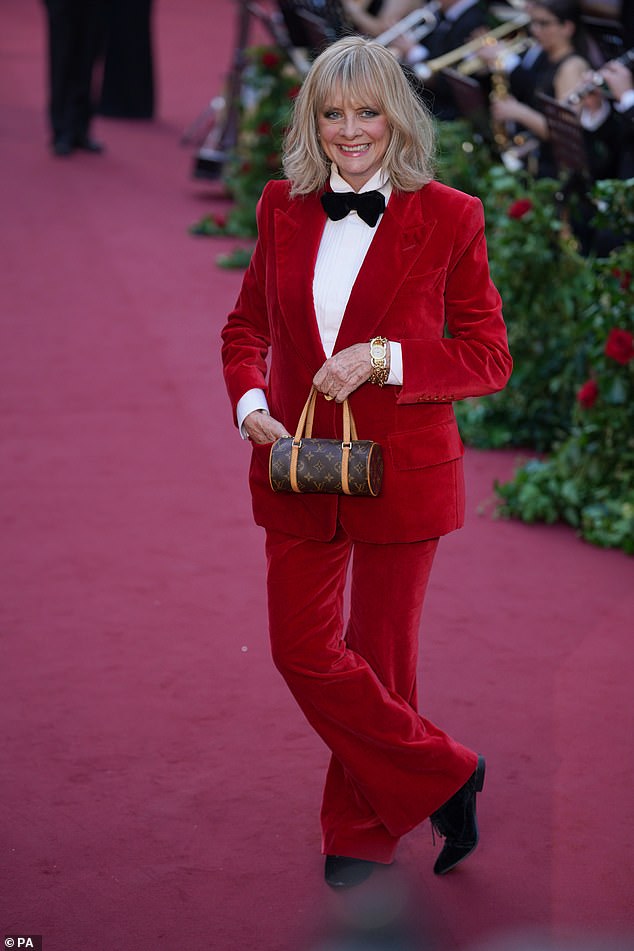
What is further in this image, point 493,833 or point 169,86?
point 169,86

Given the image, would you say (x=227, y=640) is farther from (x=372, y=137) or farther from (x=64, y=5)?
(x=64, y=5)

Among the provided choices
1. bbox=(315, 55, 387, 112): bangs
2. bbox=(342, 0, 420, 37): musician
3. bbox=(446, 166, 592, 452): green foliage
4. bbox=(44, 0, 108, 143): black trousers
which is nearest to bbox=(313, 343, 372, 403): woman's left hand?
bbox=(315, 55, 387, 112): bangs

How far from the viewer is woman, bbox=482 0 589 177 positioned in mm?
7219

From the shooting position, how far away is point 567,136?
20.1ft

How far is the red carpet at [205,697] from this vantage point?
3037mm

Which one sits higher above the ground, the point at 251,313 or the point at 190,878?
the point at 251,313

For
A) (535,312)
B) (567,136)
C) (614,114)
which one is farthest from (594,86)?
(535,312)

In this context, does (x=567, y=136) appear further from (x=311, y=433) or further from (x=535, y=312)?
(x=311, y=433)

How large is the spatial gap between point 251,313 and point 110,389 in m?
3.67

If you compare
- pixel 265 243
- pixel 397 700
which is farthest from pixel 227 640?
pixel 265 243

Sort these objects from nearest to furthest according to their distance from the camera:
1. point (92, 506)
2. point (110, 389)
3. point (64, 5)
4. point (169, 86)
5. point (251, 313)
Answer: point (251, 313), point (92, 506), point (110, 389), point (64, 5), point (169, 86)

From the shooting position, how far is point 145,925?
2.92 meters

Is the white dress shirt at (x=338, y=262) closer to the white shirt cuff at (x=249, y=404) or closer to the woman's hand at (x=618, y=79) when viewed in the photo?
the white shirt cuff at (x=249, y=404)

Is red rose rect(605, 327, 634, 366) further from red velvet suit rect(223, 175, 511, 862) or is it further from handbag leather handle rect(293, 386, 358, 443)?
handbag leather handle rect(293, 386, 358, 443)
